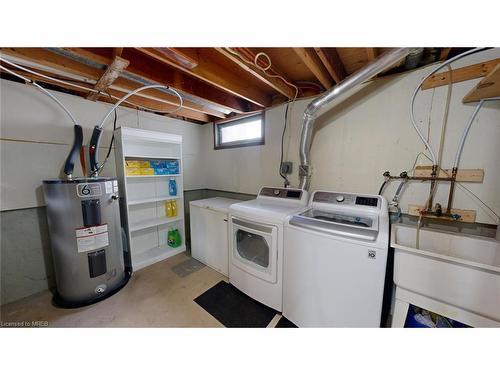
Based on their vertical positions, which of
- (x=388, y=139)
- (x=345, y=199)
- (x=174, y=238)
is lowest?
(x=174, y=238)

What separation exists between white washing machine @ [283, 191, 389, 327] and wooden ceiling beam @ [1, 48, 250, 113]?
1.77 metres

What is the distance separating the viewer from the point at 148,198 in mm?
2545

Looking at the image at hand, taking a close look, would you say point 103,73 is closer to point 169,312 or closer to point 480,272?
point 169,312

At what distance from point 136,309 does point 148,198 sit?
1410 millimetres

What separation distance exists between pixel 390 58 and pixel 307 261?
1.51m

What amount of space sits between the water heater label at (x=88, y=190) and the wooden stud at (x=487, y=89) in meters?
2.98

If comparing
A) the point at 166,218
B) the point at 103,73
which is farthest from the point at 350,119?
the point at 166,218

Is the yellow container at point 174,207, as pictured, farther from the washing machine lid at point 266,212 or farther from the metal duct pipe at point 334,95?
the metal duct pipe at point 334,95

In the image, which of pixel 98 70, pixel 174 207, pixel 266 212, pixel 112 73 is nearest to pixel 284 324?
pixel 266 212

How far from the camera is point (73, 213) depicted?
1.62 metres

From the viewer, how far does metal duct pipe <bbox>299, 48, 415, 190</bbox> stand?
1.14m

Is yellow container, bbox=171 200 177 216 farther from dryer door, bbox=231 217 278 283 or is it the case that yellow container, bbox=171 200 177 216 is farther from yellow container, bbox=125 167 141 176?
dryer door, bbox=231 217 278 283

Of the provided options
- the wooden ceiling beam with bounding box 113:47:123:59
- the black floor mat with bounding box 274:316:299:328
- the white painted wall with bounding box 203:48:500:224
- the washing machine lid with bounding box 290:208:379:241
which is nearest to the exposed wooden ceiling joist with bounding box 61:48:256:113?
the wooden ceiling beam with bounding box 113:47:123:59

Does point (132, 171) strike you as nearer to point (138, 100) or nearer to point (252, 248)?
point (138, 100)
